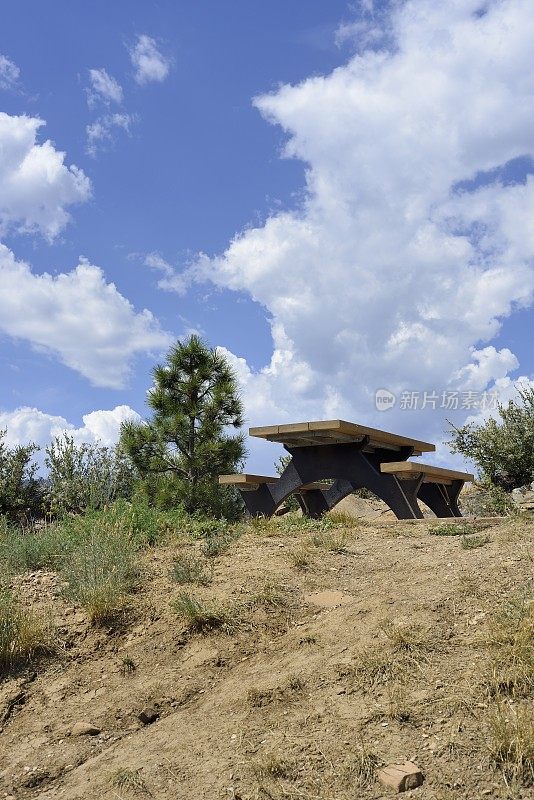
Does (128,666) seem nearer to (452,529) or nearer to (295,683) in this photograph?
(295,683)

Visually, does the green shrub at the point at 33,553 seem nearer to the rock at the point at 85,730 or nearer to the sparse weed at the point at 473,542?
the rock at the point at 85,730

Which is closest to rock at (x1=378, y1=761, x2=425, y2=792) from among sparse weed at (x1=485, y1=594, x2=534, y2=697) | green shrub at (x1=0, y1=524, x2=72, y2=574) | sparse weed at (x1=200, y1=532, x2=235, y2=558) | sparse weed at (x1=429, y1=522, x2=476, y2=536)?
sparse weed at (x1=485, y1=594, x2=534, y2=697)

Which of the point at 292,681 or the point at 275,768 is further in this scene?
the point at 292,681

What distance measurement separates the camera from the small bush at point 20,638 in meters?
4.57

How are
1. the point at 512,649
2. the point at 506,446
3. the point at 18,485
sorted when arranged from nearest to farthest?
the point at 512,649 → the point at 506,446 → the point at 18,485

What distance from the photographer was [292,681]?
354 centimetres

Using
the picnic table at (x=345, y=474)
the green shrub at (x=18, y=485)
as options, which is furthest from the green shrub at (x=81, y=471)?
the picnic table at (x=345, y=474)

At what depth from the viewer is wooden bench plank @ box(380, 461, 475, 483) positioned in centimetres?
737

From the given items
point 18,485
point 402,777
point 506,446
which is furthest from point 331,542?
point 18,485

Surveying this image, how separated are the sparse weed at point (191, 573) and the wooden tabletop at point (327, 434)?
262 centimetres

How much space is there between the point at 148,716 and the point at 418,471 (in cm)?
449

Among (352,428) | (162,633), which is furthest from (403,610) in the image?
(352,428)

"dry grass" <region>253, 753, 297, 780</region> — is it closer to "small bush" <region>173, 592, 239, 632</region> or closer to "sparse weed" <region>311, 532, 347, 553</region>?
"small bush" <region>173, 592, 239, 632</region>

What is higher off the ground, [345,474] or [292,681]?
[345,474]
